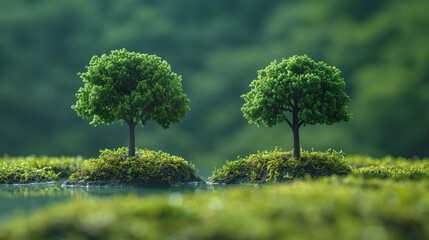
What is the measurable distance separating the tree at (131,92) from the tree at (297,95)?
3.97 metres

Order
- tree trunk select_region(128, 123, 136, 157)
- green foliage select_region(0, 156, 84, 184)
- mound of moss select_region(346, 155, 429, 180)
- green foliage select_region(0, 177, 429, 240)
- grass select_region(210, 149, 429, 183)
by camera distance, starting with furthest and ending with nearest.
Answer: green foliage select_region(0, 156, 84, 184) < tree trunk select_region(128, 123, 136, 157) < grass select_region(210, 149, 429, 183) < mound of moss select_region(346, 155, 429, 180) < green foliage select_region(0, 177, 429, 240)

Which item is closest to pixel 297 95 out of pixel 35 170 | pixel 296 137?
pixel 296 137

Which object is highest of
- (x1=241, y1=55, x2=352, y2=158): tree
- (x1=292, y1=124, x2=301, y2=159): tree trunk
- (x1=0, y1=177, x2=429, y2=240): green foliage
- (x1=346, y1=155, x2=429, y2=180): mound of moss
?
(x1=241, y1=55, x2=352, y2=158): tree

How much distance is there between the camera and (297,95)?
77.2 ft

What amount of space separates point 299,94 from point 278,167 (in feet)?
12.3

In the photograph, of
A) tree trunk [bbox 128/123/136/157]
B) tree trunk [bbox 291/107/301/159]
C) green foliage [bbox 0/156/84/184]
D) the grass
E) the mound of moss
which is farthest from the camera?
green foliage [bbox 0/156/84/184]

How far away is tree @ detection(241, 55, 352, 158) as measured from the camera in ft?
75.9

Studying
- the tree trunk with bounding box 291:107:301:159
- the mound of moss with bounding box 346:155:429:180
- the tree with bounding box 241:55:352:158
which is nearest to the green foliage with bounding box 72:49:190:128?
the tree with bounding box 241:55:352:158

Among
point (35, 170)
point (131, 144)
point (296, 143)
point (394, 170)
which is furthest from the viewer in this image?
point (35, 170)

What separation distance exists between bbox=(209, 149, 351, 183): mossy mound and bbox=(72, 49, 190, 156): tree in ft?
13.2

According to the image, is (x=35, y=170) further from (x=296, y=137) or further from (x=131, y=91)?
(x=296, y=137)

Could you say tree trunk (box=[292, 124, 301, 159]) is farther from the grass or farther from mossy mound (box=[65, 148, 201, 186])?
mossy mound (box=[65, 148, 201, 186])

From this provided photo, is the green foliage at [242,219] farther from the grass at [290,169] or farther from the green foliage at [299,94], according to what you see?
the green foliage at [299,94]

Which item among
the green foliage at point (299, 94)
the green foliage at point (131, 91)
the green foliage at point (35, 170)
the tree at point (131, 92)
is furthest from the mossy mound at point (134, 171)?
the green foliage at point (299, 94)
